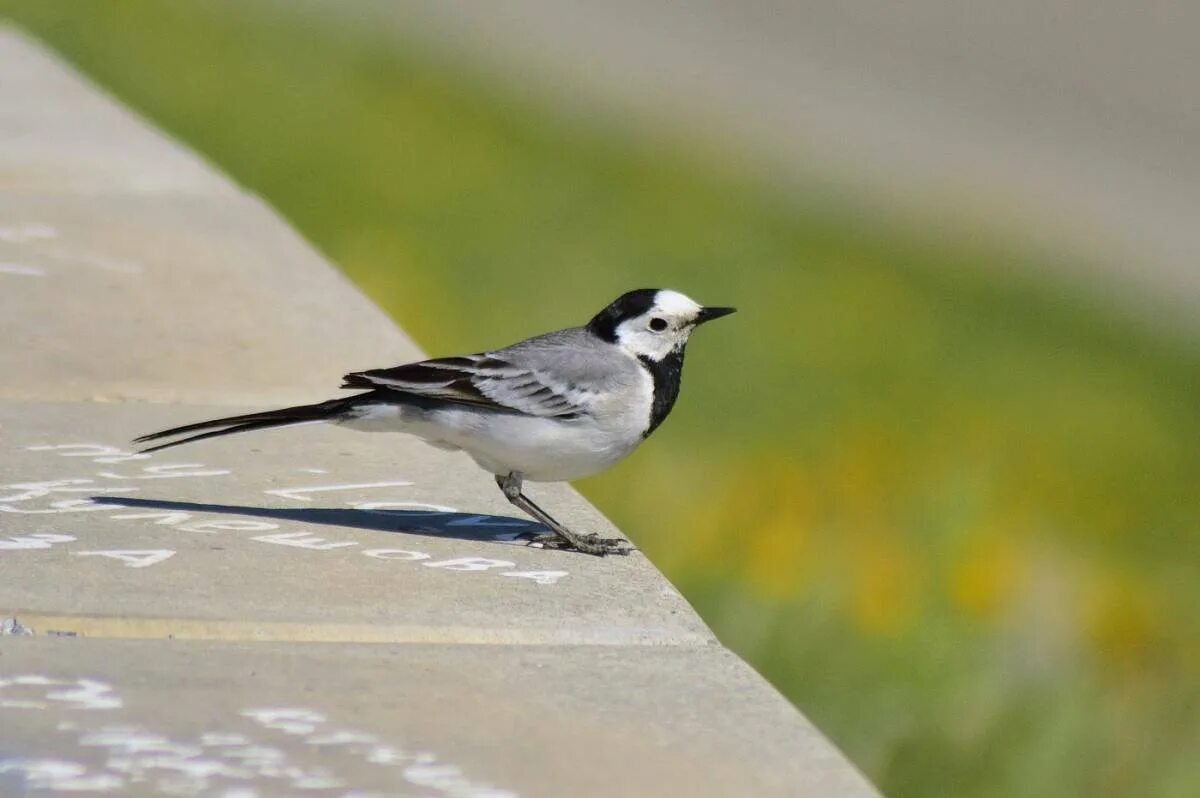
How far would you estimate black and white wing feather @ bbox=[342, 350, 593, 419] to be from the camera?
5215 millimetres

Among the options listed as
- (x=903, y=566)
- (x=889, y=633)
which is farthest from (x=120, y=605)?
(x=903, y=566)

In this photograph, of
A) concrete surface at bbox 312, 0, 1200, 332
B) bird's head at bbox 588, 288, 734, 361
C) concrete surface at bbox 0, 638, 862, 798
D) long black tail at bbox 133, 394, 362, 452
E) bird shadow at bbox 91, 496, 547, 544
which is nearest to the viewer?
concrete surface at bbox 0, 638, 862, 798

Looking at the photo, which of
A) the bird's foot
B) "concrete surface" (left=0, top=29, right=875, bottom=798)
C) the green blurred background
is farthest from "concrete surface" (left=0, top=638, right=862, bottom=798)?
the green blurred background

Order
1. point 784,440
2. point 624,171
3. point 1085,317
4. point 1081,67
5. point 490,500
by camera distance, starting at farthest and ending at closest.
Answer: point 1081,67, point 624,171, point 1085,317, point 784,440, point 490,500

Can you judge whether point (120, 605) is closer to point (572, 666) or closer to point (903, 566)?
point (572, 666)

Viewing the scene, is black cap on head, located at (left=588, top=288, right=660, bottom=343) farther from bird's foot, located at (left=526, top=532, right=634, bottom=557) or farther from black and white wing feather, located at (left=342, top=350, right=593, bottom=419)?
bird's foot, located at (left=526, top=532, right=634, bottom=557)

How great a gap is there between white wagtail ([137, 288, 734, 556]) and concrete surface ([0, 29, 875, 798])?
5.6 inches

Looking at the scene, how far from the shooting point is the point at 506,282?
10.0 m

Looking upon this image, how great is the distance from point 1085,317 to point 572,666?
8213 mm

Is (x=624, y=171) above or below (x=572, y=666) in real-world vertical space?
above

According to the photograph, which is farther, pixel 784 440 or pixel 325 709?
→ pixel 784 440

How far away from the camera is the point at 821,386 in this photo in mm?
9164

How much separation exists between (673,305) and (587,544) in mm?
936

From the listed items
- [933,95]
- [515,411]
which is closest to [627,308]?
[515,411]
